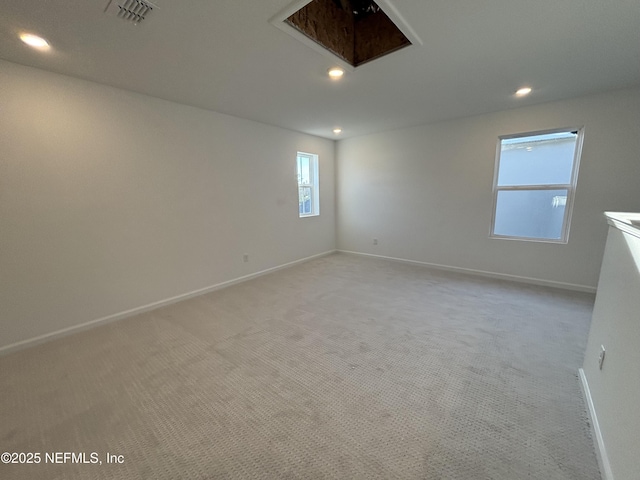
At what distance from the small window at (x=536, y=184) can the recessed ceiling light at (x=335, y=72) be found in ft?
9.15

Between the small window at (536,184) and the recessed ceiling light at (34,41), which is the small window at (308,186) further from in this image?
the recessed ceiling light at (34,41)

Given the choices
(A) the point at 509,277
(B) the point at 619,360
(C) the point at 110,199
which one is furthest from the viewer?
(A) the point at 509,277

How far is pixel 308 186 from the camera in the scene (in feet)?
16.5

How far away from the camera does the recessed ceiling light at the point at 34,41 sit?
1.72 m

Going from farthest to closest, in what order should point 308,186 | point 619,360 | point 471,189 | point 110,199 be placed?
point 308,186, point 471,189, point 110,199, point 619,360

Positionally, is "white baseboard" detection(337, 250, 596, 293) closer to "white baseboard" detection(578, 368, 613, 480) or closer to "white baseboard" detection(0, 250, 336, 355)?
"white baseboard" detection(578, 368, 613, 480)

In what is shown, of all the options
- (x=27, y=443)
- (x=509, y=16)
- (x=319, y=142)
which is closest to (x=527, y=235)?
(x=509, y=16)

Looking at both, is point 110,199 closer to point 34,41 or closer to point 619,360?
point 34,41

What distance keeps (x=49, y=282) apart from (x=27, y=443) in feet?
5.03

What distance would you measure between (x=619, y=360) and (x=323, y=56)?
2646 mm

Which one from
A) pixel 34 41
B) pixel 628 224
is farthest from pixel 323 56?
pixel 628 224

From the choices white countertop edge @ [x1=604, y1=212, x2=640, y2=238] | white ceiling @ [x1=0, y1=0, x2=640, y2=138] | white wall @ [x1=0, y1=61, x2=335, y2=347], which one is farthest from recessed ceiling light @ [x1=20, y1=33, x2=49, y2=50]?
white countertop edge @ [x1=604, y1=212, x2=640, y2=238]

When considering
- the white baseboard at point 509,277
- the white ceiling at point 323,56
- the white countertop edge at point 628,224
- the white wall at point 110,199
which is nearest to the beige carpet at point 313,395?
the white wall at point 110,199

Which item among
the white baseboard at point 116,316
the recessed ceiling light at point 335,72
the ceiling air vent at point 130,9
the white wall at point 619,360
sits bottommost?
the white baseboard at point 116,316
